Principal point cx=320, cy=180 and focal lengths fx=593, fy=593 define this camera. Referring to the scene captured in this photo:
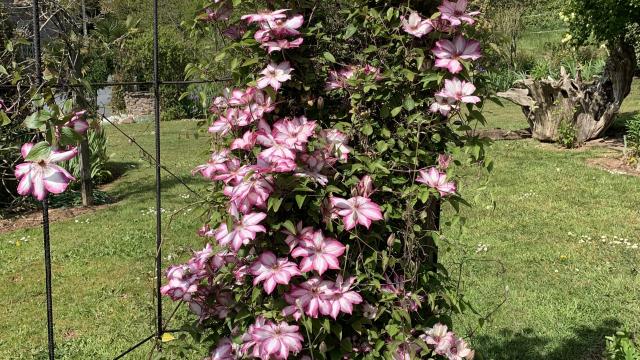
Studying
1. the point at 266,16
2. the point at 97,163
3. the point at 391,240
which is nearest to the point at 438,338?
the point at 391,240

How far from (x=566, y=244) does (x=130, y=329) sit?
3304 mm

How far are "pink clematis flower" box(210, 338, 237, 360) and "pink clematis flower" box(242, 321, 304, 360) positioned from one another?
0.54ft

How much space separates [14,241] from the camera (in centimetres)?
527

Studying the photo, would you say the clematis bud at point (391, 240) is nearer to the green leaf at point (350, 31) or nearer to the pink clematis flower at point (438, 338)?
the pink clematis flower at point (438, 338)

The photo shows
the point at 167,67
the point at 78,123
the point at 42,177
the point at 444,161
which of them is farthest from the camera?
the point at 167,67

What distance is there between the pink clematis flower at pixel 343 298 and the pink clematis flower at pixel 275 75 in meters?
0.52

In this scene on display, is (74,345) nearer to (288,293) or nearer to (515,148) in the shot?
(288,293)

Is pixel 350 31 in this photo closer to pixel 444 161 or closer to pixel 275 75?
pixel 275 75

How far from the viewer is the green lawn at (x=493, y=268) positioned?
128 inches

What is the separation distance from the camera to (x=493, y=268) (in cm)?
421

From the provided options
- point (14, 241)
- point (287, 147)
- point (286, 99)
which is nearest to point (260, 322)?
point (287, 147)

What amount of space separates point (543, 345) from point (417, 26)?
224 cm

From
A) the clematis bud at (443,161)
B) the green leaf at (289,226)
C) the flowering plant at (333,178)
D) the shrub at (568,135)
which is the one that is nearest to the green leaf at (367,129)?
the flowering plant at (333,178)

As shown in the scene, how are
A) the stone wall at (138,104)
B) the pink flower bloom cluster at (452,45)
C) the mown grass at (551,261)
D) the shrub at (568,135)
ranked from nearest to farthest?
the pink flower bloom cluster at (452,45), the mown grass at (551,261), the shrub at (568,135), the stone wall at (138,104)
